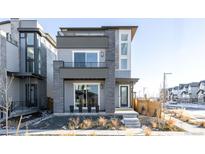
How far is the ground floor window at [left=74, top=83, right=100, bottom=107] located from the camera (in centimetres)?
1346

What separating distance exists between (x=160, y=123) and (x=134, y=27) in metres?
8.79

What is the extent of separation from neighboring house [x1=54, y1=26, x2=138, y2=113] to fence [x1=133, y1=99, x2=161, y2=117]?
6.95 feet

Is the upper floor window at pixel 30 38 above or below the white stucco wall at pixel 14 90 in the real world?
above

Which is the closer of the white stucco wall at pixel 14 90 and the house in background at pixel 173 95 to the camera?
the white stucco wall at pixel 14 90

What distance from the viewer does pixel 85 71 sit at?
1248cm

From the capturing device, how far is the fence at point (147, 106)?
13.2 metres

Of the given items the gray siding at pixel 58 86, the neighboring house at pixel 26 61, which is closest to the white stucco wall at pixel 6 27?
the neighboring house at pixel 26 61

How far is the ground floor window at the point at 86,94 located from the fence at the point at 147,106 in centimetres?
368

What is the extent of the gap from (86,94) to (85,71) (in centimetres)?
195

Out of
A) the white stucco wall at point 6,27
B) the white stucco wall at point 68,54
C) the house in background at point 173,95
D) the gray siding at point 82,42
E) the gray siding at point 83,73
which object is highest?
the white stucco wall at point 6,27

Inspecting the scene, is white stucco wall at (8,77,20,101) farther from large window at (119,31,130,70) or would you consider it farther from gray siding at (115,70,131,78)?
large window at (119,31,130,70)

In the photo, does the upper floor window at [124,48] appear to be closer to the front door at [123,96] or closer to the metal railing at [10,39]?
the front door at [123,96]
